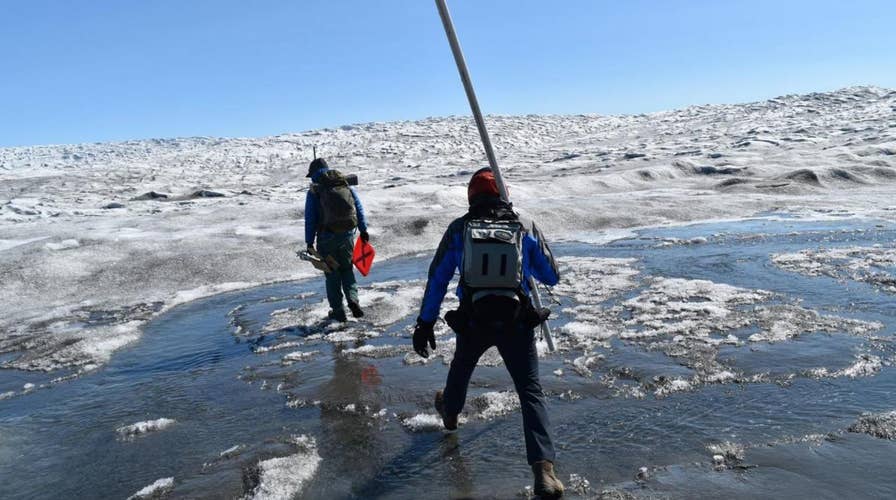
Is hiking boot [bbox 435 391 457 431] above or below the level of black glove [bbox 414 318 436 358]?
below

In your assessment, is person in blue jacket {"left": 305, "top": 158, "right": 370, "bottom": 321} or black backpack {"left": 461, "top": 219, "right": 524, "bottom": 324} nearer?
black backpack {"left": 461, "top": 219, "right": 524, "bottom": 324}

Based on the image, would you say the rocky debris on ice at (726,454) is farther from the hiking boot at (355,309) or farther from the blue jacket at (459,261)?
the hiking boot at (355,309)

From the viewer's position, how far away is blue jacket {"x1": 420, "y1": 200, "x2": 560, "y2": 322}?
12.9ft

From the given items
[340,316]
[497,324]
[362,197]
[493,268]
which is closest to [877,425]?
[497,324]

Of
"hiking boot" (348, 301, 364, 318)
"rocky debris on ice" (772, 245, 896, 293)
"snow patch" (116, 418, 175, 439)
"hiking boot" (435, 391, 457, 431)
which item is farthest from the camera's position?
"rocky debris on ice" (772, 245, 896, 293)

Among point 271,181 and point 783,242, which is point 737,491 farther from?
point 271,181

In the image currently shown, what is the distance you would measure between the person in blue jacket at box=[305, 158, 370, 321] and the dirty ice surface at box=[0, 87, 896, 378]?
113 inches

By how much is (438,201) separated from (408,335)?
12.8 metres

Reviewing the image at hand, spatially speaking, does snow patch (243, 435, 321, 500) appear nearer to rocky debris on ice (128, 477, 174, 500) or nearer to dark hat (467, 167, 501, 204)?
rocky debris on ice (128, 477, 174, 500)

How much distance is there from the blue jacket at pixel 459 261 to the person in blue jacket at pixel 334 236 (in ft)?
12.5

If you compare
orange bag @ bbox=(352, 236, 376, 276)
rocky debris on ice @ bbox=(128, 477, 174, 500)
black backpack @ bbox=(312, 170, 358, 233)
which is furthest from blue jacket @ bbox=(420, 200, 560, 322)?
orange bag @ bbox=(352, 236, 376, 276)

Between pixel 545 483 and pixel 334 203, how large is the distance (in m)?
5.05

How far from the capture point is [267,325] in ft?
27.2

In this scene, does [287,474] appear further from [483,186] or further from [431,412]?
[483,186]
